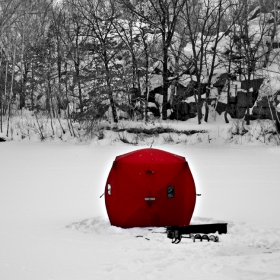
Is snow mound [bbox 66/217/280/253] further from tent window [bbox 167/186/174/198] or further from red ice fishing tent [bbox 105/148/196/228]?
tent window [bbox 167/186/174/198]

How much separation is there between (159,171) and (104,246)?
1.41m

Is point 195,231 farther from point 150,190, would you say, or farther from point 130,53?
point 130,53

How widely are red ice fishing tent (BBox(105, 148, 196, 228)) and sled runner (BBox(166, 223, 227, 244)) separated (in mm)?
477

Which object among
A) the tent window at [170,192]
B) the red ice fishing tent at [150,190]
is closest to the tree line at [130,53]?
the red ice fishing tent at [150,190]

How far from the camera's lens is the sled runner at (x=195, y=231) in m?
6.40

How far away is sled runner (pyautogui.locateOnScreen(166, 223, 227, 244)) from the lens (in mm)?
6398

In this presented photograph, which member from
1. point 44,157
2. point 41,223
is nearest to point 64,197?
point 41,223

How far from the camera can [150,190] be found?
23.0 ft

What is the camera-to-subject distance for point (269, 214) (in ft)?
28.7

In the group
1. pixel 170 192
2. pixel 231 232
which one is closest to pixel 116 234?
pixel 170 192

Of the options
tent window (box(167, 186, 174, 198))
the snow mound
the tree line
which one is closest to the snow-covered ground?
the snow mound

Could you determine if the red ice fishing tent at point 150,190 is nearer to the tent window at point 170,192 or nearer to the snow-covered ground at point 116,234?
the tent window at point 170,192

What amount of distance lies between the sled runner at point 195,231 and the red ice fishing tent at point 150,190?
18.8 inches

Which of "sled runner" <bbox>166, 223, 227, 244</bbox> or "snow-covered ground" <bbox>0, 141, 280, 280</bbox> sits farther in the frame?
"sled runner" <bbox>166, 223, 227, 244</bbox>
